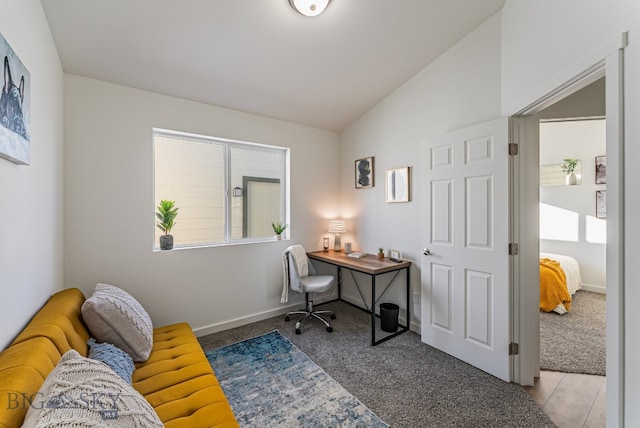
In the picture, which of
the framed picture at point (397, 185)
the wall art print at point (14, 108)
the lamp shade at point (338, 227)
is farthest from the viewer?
the lamp shade at point (338, 227)

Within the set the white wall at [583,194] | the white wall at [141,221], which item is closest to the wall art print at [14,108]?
the white wall at [141,221]

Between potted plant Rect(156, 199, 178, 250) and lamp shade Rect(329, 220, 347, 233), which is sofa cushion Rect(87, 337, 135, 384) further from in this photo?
lamp shade Rect(329, 220, 347, 233)

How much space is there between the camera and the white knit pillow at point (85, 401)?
28.6 inches

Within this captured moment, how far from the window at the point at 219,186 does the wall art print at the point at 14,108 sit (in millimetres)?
1367

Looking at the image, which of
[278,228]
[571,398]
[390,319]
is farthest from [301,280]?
[571,398]

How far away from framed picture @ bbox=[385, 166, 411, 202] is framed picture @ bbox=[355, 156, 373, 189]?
0.90ft

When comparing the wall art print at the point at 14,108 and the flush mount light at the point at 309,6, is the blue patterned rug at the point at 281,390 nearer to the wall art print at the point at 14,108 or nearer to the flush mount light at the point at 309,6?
the wall art print at the point at 14,108

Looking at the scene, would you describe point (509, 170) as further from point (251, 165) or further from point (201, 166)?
point (201, 166)

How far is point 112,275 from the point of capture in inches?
94.4

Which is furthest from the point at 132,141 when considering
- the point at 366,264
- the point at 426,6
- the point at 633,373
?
the point at 633,373

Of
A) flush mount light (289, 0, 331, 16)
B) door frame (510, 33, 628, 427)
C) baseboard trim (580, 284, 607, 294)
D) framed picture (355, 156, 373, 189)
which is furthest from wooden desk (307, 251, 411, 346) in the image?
baseboard trim (580, 284, 607, 294)

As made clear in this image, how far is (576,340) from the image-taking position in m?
2.71

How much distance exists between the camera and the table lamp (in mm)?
3678

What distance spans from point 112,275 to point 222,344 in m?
1.20
